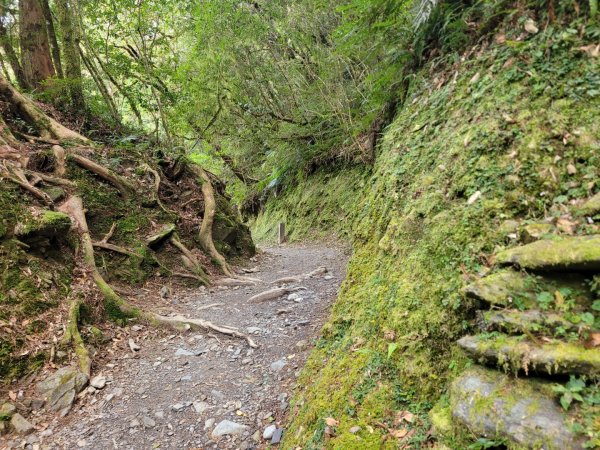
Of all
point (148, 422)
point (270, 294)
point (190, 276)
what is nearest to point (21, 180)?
point (190, 276)

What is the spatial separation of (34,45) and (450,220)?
11.5 m

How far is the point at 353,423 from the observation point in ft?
8.40

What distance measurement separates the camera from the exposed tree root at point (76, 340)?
4.46 meters

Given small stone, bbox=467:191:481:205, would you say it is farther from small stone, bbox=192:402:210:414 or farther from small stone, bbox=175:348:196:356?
small stone, bbox=175:348:196:356

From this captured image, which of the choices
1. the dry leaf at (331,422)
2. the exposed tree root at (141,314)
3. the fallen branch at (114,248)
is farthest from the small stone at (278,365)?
the fallen branch at (114,248)

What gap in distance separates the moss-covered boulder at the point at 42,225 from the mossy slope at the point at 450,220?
4531 millimetres

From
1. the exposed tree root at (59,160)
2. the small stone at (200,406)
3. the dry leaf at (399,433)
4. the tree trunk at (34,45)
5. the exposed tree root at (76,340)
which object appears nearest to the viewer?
the dry leaf at (399,433)

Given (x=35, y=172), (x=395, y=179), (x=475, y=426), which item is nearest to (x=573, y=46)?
(x=395, y=179)

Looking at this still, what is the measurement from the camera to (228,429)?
3676 millimetres

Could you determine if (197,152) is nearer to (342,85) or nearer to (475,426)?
(342,85)

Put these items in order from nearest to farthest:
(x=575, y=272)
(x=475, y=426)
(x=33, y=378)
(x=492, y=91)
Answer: (x=475, y=426), (x=575, y=272), (x=492, y=91), (x=33, y=378)

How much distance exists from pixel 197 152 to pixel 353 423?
53.2 ft

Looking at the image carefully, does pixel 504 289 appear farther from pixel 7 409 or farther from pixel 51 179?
pixel 51 179

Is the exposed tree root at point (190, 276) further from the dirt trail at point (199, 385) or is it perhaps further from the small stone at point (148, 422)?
the small stone at point (148, 422)
